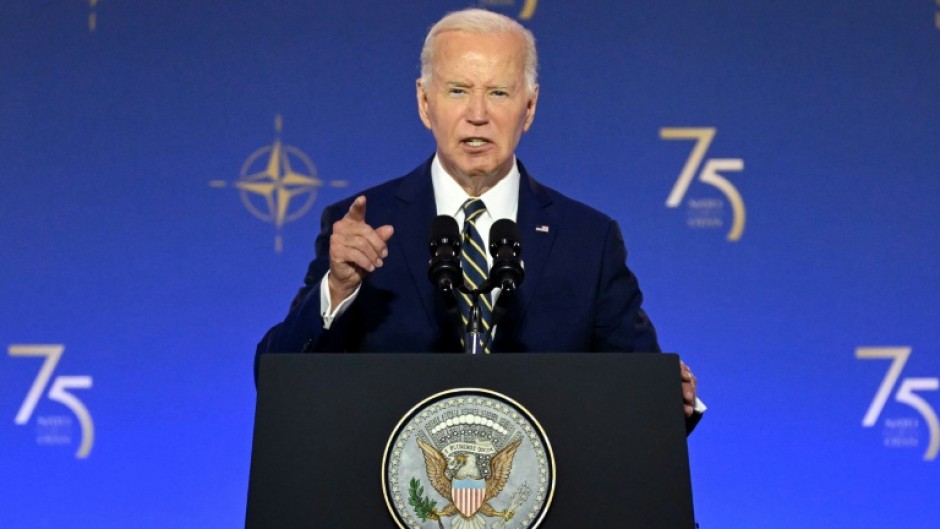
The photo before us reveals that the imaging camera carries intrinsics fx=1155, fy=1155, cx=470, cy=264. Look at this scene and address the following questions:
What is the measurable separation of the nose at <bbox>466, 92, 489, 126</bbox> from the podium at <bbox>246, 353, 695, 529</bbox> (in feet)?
2.13

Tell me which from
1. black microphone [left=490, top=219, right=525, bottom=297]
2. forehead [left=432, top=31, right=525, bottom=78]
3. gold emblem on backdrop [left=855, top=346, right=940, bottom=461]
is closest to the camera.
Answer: black microphone [left=490, top=219, right=525, bottom=297]

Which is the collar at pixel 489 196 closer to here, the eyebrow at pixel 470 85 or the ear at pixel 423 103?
the ear at pixel 423 103

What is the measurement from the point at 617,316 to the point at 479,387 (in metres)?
0.67

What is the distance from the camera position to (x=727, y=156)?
3.36 metres

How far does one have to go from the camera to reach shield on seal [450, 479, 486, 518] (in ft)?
4.49

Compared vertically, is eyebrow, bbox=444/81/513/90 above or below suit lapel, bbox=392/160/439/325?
above

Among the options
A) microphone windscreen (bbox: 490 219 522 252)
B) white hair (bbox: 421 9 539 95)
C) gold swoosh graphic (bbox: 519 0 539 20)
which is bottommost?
microphone windscreen (bbox: 490 219 522 252)

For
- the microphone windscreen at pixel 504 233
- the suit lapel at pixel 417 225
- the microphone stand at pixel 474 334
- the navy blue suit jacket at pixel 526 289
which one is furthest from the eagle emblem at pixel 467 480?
the suit lapel at pixel 417 225

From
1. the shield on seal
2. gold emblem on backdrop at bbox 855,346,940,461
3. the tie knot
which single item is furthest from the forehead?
gold emblem on backdrop at bbox 855,346,940,461

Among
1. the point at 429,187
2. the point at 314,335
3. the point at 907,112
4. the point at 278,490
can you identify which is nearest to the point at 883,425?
the point at 907,112

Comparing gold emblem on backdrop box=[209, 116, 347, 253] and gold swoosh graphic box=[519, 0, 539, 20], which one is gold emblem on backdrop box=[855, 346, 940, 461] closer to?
gold swoosh graphic box=[519, 0, 539, 20]

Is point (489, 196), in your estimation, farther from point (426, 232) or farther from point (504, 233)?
point (504, 233)

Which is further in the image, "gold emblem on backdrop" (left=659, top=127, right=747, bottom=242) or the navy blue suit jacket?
"gold emblem on backdrop" (left=659, top=127, right=747, bottom=242)

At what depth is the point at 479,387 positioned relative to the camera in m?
1.41
